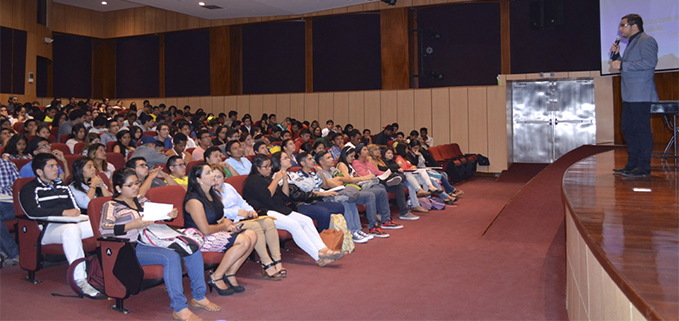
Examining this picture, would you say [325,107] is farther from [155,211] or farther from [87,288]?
[155,211]

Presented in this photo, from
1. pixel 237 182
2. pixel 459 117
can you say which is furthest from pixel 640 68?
pixel 459 117

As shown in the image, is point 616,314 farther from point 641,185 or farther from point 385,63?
point 385,63

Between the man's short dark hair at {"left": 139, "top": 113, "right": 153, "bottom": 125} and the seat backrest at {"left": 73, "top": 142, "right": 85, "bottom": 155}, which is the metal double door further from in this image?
the seat backrest at {"left": 73, "top": 142, "right": 85, "bottom": 155}

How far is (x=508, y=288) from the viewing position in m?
3.97

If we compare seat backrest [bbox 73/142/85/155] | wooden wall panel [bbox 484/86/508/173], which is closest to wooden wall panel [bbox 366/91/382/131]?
wooden wall panel [bbox 484/86/508/173]

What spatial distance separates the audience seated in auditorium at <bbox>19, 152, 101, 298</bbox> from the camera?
12.6ft

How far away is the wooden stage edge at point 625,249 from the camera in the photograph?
1547 millimetres

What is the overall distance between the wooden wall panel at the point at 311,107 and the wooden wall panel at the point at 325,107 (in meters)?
0.08

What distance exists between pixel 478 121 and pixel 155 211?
9.75 m

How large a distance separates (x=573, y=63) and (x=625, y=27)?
8.34m

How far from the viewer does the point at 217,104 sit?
14688 millimetres

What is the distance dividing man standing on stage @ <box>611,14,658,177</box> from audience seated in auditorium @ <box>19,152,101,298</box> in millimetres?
3999

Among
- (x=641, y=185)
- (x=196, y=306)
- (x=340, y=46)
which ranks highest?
(x=340, y=46)

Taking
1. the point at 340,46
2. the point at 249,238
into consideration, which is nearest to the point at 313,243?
the point at 249,238
